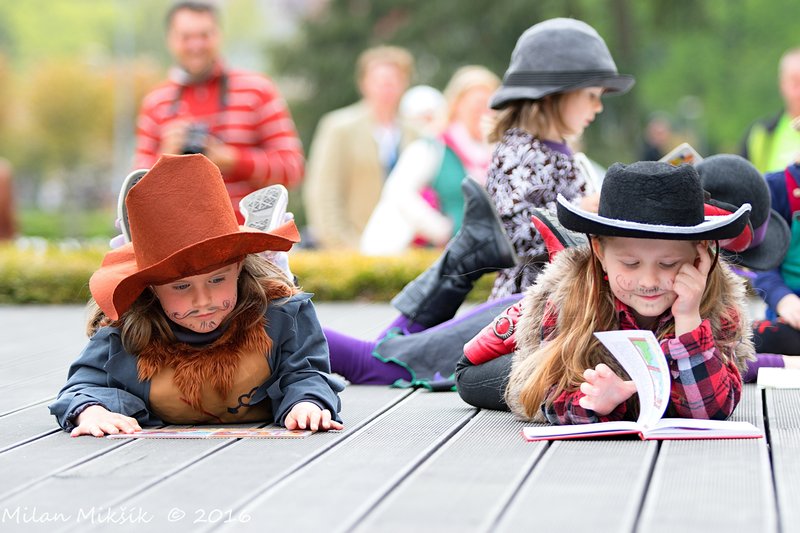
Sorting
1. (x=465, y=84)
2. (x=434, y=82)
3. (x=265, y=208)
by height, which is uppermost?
(x=465, y=84)

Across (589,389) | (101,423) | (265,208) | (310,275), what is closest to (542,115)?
(265,208)

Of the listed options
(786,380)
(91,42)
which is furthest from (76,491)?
(91,42)

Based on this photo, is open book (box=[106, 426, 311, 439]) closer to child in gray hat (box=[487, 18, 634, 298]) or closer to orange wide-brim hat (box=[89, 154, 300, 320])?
orange wide-brim hat (box=[89, 154, 300, 320])

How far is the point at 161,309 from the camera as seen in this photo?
15.4ft

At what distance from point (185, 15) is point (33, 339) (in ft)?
6.70

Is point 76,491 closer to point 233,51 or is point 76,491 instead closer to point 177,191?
point 177,191

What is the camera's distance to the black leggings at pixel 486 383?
4852mm

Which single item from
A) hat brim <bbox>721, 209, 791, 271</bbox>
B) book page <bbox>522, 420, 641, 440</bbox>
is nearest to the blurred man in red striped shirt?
hat brim <bbox>721, 209, 791, 271</bbox>

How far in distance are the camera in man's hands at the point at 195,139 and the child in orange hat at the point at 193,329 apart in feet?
9.09

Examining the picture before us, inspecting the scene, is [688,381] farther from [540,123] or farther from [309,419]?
[540,123]

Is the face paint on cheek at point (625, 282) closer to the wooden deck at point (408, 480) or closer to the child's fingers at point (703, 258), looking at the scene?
the child's fingers at point (703, 258)

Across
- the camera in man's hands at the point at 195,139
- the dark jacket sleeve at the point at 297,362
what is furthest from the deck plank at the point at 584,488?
the camera in man's hands at the point at 195,139

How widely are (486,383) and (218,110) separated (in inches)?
147

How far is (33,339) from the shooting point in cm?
777
